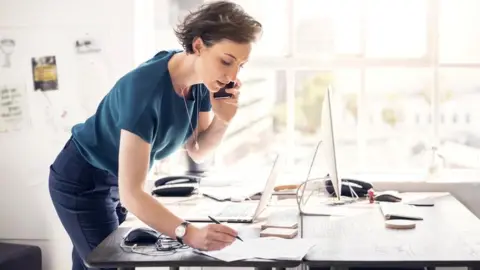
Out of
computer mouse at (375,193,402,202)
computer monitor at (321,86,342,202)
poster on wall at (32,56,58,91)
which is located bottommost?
computer mouse at (375,193,402,202)

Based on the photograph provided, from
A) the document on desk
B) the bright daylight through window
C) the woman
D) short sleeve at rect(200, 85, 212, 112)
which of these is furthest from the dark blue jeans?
the bright daylight through window

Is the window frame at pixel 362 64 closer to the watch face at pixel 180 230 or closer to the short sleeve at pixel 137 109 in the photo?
the short sleeve at pixel 137 109

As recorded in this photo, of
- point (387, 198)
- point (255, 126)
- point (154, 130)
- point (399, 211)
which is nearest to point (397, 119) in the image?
point (255, 126)

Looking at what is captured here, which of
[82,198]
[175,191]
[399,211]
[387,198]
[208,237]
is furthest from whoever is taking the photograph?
[175,191]

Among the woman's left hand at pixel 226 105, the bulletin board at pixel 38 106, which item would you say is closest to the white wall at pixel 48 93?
the bulletin board at pixel 38 106

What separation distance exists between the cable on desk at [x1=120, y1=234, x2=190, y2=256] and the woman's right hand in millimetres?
70

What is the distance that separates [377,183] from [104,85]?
142 cm

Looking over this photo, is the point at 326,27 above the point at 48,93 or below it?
above

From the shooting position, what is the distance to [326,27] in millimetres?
3531

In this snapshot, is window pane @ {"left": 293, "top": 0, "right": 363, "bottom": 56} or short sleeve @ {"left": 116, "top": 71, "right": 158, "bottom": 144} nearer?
short sleeve @ {"left": 116, "top": 71, "right": 158, "bottom": 144}

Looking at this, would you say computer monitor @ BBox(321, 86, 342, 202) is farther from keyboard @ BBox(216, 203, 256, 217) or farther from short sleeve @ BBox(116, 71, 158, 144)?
short sleeve @ BBox(116, 71, 158, 144)

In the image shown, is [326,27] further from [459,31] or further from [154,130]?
[154,130]

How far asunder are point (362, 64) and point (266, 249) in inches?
72.6

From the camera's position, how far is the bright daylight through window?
3453 mm
